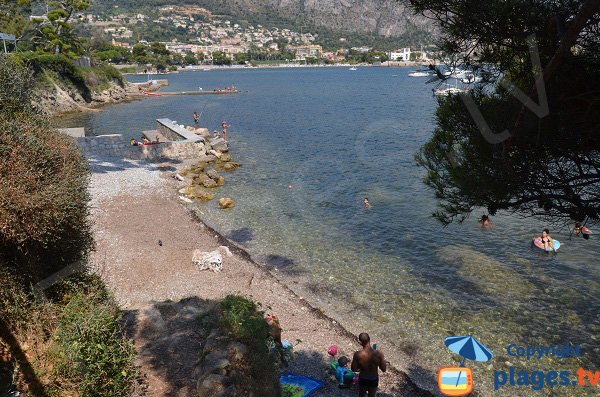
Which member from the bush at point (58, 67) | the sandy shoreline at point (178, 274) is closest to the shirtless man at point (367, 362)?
the sandy shoreline at point (178, 274)

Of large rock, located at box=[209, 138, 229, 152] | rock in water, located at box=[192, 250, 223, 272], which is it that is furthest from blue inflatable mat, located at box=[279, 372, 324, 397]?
large rock, located at box=[209, 138, 229, 152]

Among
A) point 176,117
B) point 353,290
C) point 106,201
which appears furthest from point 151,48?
point 353,290

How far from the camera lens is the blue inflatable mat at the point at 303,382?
29.3 feet

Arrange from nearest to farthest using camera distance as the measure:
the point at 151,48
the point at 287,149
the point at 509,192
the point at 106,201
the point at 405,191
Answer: the point at 509,192
the point at 106,201
the point at 405,191
the point at 287,149
the point at 151,48

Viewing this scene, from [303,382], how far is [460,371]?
349cm

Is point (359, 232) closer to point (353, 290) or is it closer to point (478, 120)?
point (353, 290)

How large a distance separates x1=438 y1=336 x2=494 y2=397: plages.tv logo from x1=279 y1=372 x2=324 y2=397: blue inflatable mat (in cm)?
266

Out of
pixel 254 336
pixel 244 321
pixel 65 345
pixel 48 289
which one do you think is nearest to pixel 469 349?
pixel 254 336

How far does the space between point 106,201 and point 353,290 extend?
13.3 m

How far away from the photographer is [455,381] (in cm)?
926

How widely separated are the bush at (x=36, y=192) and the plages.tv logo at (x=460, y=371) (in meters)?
7.81

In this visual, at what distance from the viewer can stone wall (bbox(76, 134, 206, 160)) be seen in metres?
28.7

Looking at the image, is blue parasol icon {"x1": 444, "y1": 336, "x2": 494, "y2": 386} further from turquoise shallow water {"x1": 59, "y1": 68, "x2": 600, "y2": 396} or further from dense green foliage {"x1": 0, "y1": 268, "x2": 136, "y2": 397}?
dense green foliage {"x1": 0, "y1": 268, "x2": 136, "y2": 397}

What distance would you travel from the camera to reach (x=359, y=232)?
19422 millimetres
